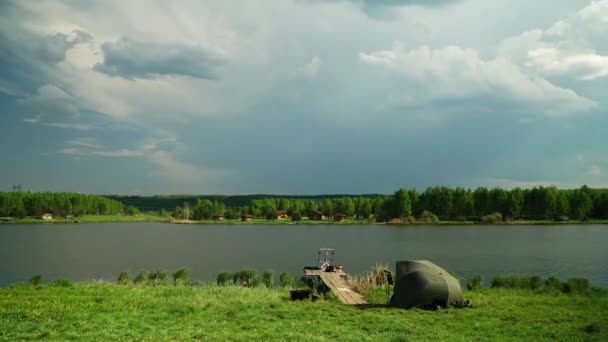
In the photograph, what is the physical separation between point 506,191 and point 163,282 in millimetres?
140674

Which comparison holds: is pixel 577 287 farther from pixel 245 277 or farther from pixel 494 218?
pixel 494 218

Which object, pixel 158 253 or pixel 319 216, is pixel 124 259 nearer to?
pixel 158 253

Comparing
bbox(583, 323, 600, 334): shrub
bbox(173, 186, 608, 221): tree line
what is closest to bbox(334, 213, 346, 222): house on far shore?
bbox(173, 186, 608, 221): tree line

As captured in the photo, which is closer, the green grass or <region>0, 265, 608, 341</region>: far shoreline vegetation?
the green grass

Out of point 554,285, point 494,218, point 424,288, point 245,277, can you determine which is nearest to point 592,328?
point 424,288

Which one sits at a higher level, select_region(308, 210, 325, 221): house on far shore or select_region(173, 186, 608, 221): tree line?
select_region(173, 186, 608, 221): tree line

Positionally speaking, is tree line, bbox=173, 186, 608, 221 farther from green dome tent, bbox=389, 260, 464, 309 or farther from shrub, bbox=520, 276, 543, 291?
green dome tent, bbox=389, 260, 464, 309

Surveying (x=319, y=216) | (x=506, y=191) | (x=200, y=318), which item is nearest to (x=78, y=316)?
(x=200, y=318)

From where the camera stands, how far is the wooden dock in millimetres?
21769

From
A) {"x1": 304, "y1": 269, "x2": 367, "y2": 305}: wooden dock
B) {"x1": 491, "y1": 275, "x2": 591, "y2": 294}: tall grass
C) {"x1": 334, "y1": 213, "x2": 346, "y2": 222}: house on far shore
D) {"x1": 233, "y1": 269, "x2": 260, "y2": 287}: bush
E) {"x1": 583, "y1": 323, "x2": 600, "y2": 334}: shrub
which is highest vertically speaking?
{"x1": 583, "y1": 323, "x2": 600, "y2": 334}: shrub

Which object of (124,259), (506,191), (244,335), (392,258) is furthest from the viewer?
(506,191)

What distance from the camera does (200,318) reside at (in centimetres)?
1579

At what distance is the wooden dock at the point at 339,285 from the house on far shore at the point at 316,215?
153637 millimetres

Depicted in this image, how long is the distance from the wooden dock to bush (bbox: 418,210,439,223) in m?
117
